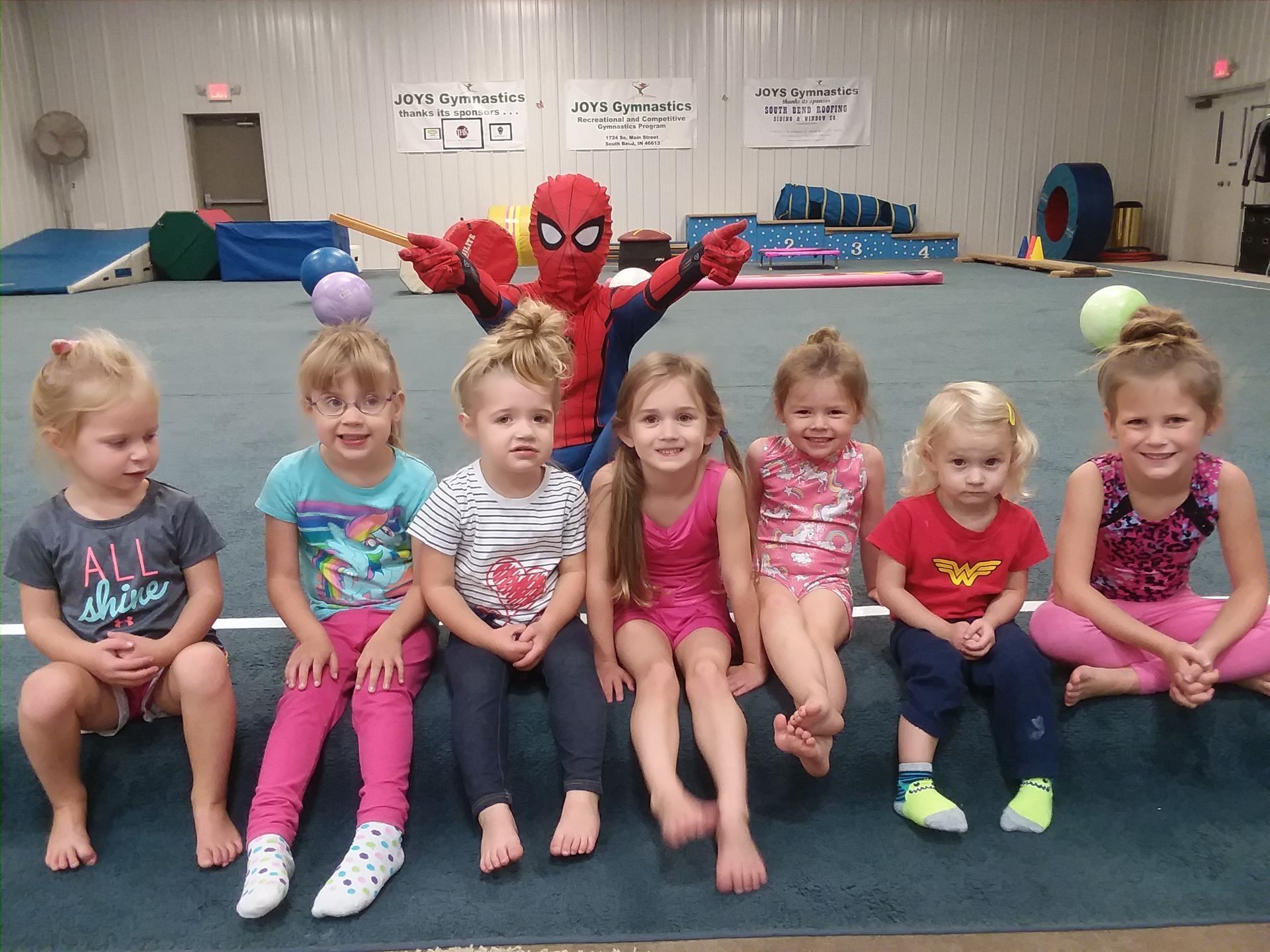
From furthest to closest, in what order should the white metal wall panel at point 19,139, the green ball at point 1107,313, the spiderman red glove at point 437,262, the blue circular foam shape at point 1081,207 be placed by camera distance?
the blue circular foam shape at point 1081,207, the white metal wall panel at point 19,139, the green ball at point 1107,313, the spiderman red glove at point 437,262

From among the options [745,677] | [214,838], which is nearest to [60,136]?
[214,838]

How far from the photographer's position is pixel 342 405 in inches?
66.4

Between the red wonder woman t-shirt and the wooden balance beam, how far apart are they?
8.00 metres

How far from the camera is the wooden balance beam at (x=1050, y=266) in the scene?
8703mm

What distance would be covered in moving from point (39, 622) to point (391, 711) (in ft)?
1.91

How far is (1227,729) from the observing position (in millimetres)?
1678

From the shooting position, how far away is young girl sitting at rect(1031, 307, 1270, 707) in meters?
1.61

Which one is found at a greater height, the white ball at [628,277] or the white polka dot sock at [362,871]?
the white ball at [628,277]

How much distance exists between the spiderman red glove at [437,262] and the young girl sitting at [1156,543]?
53.5 inches

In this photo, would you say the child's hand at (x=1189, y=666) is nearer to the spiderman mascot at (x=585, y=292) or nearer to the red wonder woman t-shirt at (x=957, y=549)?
the red wonder woman t-shirt at (x=957, y=549)

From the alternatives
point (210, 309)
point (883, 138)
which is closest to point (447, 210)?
point (210, 309)

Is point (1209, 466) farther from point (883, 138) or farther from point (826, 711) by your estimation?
point (883, 138)

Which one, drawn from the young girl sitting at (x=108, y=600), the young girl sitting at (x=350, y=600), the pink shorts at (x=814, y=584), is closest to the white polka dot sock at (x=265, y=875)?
the young girl sitting at (x=350, y=600)

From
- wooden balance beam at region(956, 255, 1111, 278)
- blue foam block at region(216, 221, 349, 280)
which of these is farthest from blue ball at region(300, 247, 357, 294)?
wooden balance beam at region(956, 255, 1111, 278)
